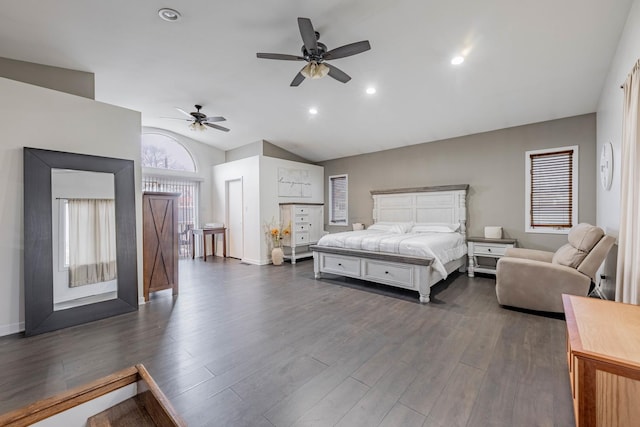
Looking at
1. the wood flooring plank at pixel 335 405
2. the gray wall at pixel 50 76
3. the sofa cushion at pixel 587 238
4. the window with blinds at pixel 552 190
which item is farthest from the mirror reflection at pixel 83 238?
the window with blinds at pixel 552 190

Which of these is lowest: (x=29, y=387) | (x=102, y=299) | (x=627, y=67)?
(x=29, y=387)

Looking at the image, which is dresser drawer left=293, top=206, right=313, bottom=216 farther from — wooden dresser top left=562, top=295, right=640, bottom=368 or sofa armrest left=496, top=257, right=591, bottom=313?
wooden dresser top left=562, top=295, right=640, bottom=368

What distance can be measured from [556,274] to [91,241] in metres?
5.33

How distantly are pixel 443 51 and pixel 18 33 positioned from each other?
15.4 ft

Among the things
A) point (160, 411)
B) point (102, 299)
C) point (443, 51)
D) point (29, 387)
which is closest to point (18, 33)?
point (102, 299)

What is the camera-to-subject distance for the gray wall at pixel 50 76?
3229mm

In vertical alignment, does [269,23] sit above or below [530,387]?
above

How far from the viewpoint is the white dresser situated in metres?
6.39

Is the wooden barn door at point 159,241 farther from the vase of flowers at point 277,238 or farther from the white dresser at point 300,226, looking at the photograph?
the white dresser at point 300,226

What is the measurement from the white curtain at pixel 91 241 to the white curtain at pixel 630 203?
514 centimetres

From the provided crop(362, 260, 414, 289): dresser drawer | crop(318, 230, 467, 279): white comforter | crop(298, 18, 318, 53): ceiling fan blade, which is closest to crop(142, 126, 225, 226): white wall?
crop(318, 230, 467, 279): white comforter

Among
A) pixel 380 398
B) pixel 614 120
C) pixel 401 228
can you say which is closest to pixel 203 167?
pixel 401 228

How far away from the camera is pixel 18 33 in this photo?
2.82 meters

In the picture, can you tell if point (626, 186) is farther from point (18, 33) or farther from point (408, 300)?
point (18, 33)
